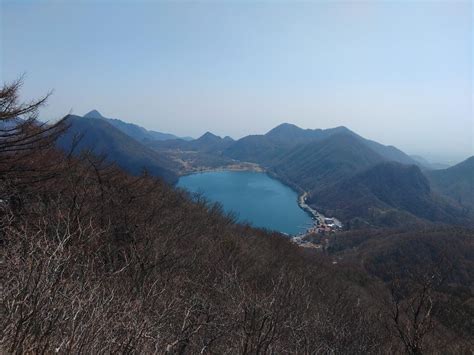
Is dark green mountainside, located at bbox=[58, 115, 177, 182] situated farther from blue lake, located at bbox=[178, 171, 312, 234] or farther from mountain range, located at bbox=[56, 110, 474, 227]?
blue lake, located at bbox=[178, 171, 312, 234]

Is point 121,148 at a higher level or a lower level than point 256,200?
higher

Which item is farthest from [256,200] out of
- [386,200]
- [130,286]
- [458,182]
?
[458,182]

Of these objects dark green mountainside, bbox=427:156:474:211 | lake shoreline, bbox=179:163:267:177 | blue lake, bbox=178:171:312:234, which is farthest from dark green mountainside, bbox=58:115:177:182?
dark green mountainside, bbox=427:156:474:211

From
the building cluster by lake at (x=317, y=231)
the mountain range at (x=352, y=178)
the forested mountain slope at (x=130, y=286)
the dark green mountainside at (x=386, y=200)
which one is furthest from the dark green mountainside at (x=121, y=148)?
the forested mountain slope at (x=130, y=286)

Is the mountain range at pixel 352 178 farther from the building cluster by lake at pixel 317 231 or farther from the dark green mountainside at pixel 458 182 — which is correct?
the building cluster by lake at pixel 317 231

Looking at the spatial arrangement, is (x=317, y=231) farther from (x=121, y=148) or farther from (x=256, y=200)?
(x=121, y=148)

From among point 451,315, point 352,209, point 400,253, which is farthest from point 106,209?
point 352,209

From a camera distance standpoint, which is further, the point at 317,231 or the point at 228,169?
Answer: the point at 228,169

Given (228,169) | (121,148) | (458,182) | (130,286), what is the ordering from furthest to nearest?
(228,169)
(458,182)
(121,148)
(130,286)
